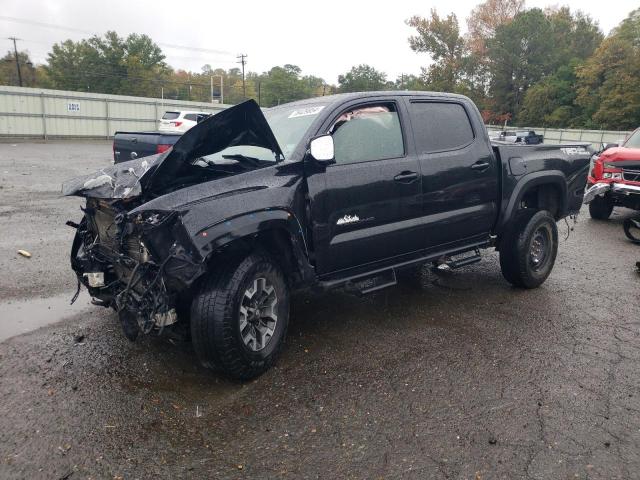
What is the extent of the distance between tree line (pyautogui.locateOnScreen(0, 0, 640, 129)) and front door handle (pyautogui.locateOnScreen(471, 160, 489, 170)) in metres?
45.2

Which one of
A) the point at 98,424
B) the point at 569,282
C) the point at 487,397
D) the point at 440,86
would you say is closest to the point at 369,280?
the point at 487,397

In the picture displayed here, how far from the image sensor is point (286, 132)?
4.10m

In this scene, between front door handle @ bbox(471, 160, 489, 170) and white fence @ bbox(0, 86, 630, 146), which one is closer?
front door handle @ bbox(471, 160, 489, 170)

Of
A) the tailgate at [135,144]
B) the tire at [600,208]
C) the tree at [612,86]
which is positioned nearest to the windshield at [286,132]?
the tailgate at [135,144]

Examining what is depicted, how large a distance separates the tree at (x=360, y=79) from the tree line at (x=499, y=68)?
155mm

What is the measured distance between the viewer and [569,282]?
5.81m

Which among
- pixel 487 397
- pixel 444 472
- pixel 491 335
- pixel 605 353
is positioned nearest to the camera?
pixel 444 472

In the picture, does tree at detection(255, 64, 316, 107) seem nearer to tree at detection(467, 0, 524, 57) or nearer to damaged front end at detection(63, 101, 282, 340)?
tree at detection(467, 0, 524, 57)

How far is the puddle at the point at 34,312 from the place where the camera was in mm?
4250

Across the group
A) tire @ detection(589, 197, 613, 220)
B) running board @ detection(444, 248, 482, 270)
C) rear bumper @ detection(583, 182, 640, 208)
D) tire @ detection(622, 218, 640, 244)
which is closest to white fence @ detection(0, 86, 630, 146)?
tire @ detection(589, 197, 613, 220)

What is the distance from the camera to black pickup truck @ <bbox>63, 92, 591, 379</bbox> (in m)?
3.19

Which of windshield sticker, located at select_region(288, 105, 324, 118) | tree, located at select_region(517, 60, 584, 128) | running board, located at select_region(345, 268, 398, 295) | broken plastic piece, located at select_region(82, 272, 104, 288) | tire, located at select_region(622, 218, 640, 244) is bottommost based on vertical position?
tire, located at select_region(622, 218, 640, 244)

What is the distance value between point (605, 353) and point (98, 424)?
368 cm

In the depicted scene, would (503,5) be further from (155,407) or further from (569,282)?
(155,407)
